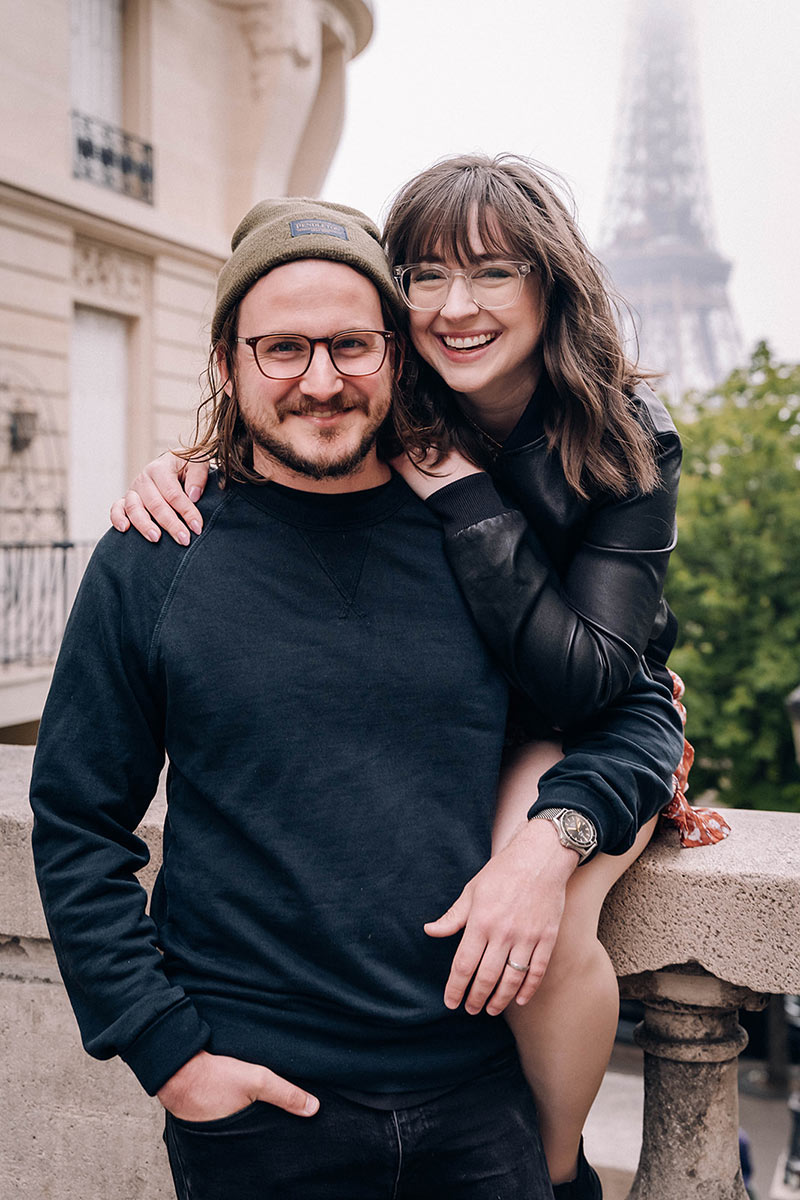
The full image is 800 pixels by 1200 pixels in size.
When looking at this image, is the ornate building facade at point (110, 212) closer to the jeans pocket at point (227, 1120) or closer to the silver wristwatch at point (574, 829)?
the jeans pocket at point (227, 1120)

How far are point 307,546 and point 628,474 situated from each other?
1.85 feet

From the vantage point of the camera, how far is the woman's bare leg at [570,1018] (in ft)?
6.03

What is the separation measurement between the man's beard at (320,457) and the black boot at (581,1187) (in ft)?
4.10

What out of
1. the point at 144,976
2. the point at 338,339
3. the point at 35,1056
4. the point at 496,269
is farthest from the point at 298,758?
the point at 35,1056

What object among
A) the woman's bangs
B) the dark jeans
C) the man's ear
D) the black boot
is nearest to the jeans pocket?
the dark jeans

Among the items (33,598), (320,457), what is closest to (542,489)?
(320,457)

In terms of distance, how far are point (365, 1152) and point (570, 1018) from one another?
39 cm

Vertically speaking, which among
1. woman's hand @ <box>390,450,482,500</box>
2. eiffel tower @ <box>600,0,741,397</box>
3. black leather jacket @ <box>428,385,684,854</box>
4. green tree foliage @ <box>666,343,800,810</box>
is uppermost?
eiffel tower @ <box>600,0,741,397</box>

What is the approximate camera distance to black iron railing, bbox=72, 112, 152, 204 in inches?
513

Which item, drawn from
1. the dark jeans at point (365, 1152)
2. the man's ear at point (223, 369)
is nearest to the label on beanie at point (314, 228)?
the man's ear at point (223, 369)

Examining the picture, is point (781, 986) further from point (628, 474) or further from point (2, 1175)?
point (2, 1175)

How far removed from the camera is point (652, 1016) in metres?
2.15

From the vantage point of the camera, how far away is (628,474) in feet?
6.35

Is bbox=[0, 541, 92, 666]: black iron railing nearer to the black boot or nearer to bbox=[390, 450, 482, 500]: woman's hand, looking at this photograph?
bbox=[390, 450, 482, 500]: woman's hand
